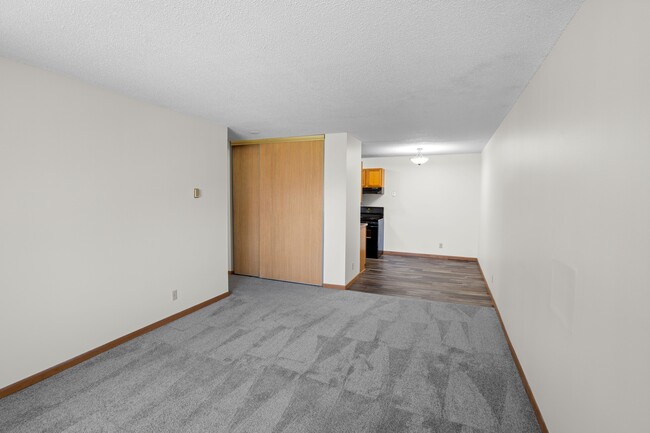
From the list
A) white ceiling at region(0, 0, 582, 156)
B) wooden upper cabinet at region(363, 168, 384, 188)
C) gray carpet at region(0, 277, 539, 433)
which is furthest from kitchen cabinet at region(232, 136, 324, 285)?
wooden upper cabinet at region(363, 168, 384, 188)

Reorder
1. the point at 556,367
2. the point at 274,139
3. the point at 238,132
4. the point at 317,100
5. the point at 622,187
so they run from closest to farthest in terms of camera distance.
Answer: the point at 622,187 → the point at 556,367 → the point at 317,100 → the point at 238,132 → the point at 274,139

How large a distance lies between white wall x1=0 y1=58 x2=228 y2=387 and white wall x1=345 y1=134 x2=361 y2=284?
2.15 m

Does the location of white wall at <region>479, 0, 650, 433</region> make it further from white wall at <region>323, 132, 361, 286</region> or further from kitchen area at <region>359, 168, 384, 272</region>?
kitchen area at <region>359, 168, 384, 272</region>

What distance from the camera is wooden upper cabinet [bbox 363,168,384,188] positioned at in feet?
24.6

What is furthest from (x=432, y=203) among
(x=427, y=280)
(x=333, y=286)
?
(x=333, y=286)

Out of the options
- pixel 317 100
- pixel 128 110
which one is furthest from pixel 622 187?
pixel 128 110

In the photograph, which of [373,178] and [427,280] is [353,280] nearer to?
[427,280]

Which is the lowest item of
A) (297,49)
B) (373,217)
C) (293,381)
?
(293,381)

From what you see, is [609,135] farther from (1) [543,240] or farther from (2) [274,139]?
(2) [274,139]

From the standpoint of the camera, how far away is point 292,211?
5.11m

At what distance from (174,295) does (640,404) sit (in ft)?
12.5

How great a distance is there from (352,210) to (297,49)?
3.34 meters

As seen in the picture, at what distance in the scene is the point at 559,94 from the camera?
182 centimetres

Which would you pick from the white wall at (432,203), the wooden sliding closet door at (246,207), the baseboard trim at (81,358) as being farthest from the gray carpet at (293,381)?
the white wall at (432,203)
